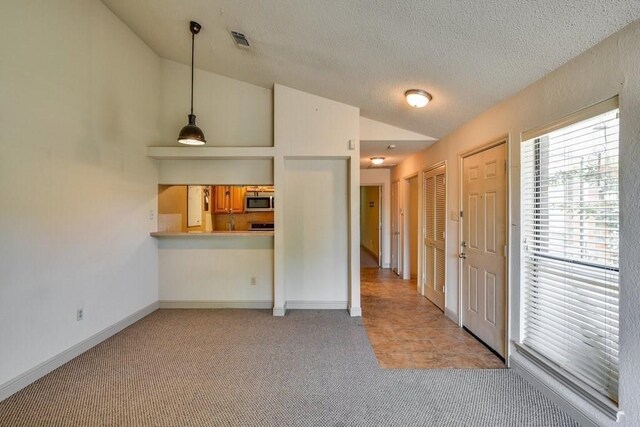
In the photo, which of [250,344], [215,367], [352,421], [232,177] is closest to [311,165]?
[232,177]

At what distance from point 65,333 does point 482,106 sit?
4441 mm

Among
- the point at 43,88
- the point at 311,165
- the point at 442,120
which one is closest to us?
the point at 43,88

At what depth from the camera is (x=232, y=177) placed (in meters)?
4.11

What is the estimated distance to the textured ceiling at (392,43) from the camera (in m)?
1.79

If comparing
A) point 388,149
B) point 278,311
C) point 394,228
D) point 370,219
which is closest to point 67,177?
point 278,311

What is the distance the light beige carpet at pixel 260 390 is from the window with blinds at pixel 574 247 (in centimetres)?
41

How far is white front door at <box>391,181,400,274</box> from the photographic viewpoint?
6398 millimetres

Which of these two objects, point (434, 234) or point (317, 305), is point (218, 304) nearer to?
point (317, 305)

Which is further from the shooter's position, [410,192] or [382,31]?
[410,192]

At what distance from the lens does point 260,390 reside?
7.35ft

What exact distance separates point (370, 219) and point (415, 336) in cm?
635

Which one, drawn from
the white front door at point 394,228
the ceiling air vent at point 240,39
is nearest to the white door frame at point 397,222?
the white front door at point 394,228

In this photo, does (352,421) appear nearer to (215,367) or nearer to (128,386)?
(215,367)

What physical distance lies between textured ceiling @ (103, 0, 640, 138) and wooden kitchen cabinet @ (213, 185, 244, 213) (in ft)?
8.20
